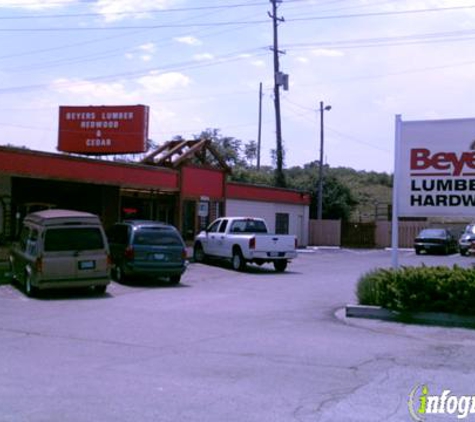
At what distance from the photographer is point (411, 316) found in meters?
12.8

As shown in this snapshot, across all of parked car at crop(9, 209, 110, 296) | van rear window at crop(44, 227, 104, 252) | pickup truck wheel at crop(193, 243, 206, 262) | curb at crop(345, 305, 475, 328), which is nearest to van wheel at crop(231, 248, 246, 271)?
pickup truck wheel at crop(193, 243, 206, 262)

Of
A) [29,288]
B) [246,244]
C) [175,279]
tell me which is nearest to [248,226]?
[246,244]

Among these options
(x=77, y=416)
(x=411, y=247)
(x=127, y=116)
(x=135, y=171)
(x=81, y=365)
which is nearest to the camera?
(x=77, y=416)

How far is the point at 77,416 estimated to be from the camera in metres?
6.38

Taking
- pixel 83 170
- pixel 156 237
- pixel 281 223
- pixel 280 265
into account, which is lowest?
pixel 280 265

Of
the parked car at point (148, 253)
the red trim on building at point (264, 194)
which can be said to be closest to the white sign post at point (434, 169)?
the parked car at point (148, 253)

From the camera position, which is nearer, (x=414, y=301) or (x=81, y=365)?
(x=81, y=365)

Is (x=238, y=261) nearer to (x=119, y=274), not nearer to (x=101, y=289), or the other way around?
(x=119, y=274)

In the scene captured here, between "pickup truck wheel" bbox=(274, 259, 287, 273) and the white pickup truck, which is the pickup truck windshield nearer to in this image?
the white pickup truck

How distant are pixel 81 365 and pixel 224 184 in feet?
81.9

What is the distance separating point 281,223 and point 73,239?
25528 millimetres

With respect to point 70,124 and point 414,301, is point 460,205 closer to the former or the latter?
point 414,301

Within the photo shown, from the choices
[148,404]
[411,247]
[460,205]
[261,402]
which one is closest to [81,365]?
[148,404]

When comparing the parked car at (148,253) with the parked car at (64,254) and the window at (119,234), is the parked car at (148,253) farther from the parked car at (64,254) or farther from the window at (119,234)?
the parked car at (64,254)
